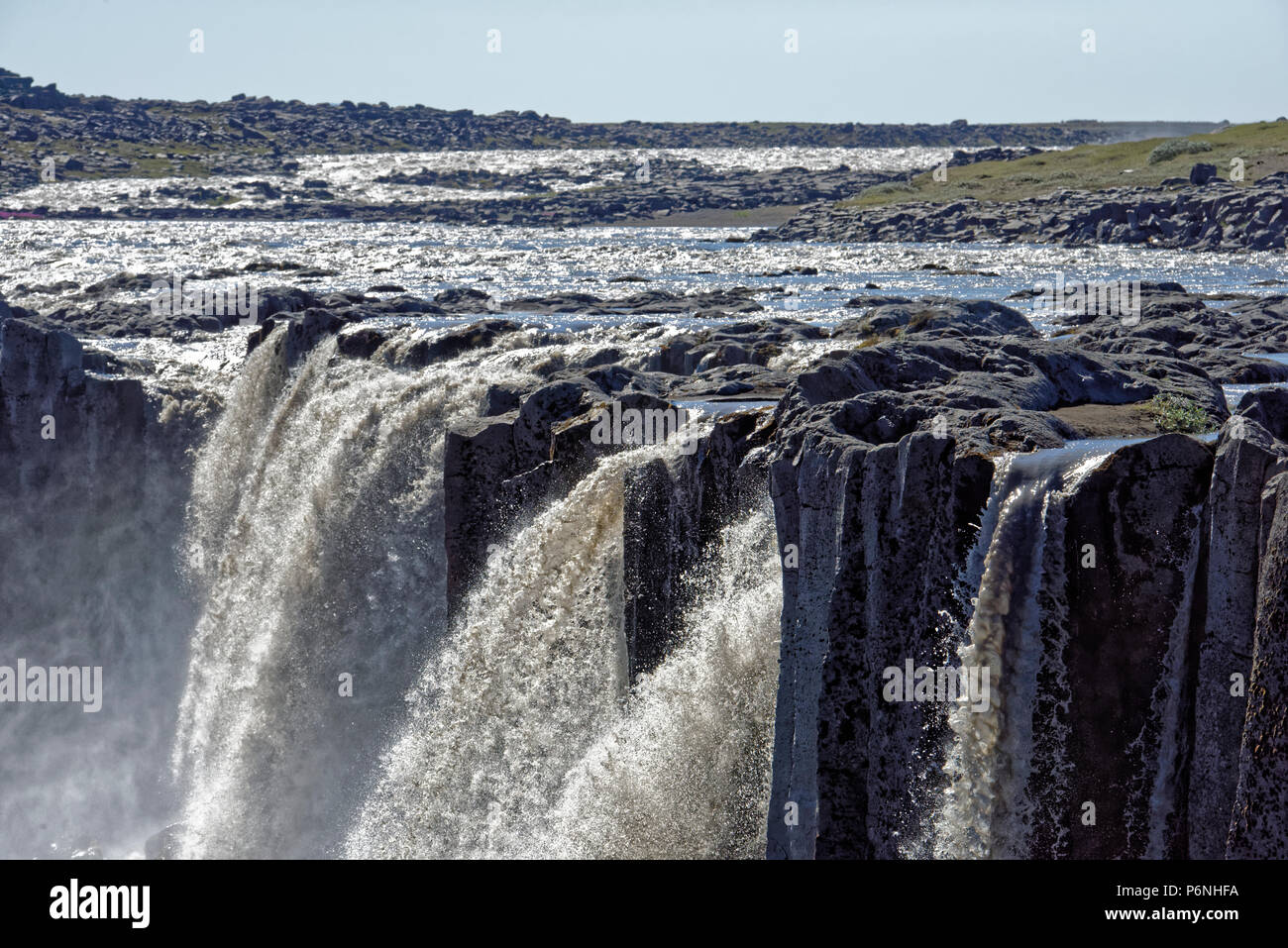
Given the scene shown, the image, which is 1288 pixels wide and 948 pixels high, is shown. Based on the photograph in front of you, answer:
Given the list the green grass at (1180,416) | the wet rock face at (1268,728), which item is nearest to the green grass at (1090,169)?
the green grass at (1180,416)

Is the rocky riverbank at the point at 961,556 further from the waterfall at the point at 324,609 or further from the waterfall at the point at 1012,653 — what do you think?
the waterfall at the point at 324,609

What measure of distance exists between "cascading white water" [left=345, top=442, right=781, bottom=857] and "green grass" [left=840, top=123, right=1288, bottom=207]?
245 feet

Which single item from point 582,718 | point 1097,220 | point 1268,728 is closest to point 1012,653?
point 1268,728

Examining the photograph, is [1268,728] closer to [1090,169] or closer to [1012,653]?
[1012,653]

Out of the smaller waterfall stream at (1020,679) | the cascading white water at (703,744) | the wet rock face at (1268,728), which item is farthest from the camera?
the cascading white water at (703,744)

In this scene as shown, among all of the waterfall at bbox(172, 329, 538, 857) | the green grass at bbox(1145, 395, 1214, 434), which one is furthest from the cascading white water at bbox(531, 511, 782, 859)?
the waterfall at bbox(172, 329, 538, 857)

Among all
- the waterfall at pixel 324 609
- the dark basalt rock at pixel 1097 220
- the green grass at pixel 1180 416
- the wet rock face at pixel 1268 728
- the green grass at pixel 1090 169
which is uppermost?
the green grass at pixel 1090 169

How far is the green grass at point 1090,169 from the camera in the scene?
91.9m

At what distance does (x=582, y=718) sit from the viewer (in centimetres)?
1825

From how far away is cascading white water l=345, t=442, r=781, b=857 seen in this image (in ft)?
49.8

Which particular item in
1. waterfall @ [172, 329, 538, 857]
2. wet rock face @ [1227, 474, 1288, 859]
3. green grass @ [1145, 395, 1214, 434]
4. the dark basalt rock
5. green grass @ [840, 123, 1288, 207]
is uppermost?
green grass @ [840, 123, 1288, 207]

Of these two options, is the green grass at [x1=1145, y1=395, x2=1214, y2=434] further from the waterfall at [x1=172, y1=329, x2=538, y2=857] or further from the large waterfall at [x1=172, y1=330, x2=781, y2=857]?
the waterfall at [x1=172, y1=329, x2=538, y2=857]

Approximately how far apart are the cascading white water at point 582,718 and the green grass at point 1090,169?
74526 millimetres

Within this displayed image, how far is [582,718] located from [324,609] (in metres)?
9.86
